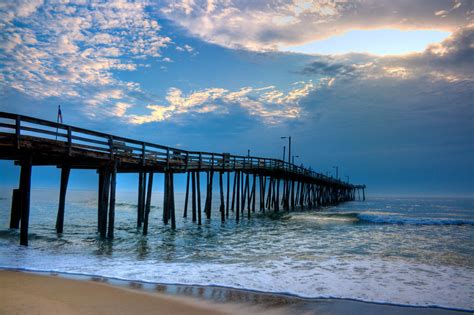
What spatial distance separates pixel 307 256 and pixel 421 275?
11.5ft

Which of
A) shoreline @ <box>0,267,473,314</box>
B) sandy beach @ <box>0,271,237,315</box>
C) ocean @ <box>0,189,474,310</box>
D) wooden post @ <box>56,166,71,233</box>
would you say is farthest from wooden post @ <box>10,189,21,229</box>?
shoreline @ <box>0,267,473,314</box>

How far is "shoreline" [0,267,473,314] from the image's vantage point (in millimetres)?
5802

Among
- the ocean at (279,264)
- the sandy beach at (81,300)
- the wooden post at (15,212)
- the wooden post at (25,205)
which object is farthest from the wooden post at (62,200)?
the sandy beach at (81,300)

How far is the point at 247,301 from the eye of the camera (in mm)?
6156

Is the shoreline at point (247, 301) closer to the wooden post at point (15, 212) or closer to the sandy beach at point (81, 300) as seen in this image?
the sandy beach at point (81, 300)

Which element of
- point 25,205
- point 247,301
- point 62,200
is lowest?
point 247,301

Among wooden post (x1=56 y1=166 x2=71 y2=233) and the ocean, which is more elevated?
wooden post (x1=56 y1=166 x2=71 y2=233)

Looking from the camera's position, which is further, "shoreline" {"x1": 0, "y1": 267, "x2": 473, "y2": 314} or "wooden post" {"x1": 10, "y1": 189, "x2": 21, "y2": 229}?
"wooden post" {"x1": 10, "y1": 189, "x2": 21, "y2": 229}

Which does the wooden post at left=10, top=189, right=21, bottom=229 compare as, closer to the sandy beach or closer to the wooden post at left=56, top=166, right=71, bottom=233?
the wooden post at left=56, top=166, right=71, bottom=233

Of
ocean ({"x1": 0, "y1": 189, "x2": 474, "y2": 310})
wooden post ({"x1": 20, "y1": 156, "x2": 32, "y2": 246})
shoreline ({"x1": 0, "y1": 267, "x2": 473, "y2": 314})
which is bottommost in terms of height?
ocean ({"x1": 0, "y1": 189, "x2": 474, "y2": 310})

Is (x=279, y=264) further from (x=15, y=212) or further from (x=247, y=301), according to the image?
(x=15, y=212)

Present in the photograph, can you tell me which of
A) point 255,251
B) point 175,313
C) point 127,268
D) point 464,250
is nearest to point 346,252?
point 255,251

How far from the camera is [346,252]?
506 inches

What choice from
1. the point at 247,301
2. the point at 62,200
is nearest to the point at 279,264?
the point at 247,301
